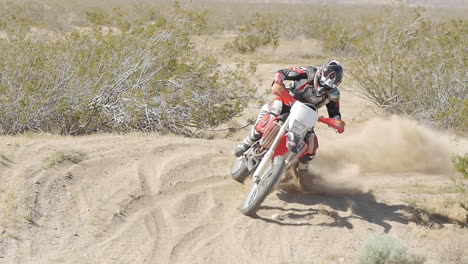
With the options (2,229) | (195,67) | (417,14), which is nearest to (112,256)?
(2,229)

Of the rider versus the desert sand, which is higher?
the rider

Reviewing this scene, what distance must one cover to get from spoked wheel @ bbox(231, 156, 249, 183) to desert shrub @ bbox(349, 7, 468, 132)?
644cm

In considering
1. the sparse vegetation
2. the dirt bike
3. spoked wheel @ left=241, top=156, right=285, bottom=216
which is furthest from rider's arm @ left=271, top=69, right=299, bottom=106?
the sparse vegetation

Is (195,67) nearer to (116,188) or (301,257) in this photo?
(116,188)

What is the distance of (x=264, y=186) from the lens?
653 centimetres

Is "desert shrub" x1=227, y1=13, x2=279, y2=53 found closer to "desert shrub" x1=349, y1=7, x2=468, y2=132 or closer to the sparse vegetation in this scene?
"desert shrub" x1=349, y1=7, x2=468, y2=132

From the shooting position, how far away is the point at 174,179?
750 centimetres

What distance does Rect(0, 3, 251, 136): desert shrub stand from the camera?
32.5ft

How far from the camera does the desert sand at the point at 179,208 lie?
5.91 metres

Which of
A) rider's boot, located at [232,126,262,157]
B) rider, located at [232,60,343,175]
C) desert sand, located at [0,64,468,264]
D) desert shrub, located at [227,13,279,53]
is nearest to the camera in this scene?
desert sand, located at [0,64,468,264]

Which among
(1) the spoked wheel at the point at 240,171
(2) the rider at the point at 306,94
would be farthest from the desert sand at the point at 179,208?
(2) the rider at the point at 306,94

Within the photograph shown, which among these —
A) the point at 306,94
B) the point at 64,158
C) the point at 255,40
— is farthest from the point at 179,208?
the point at 255,40

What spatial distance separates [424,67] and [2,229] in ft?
36.3

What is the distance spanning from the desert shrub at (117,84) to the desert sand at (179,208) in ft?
3.51
